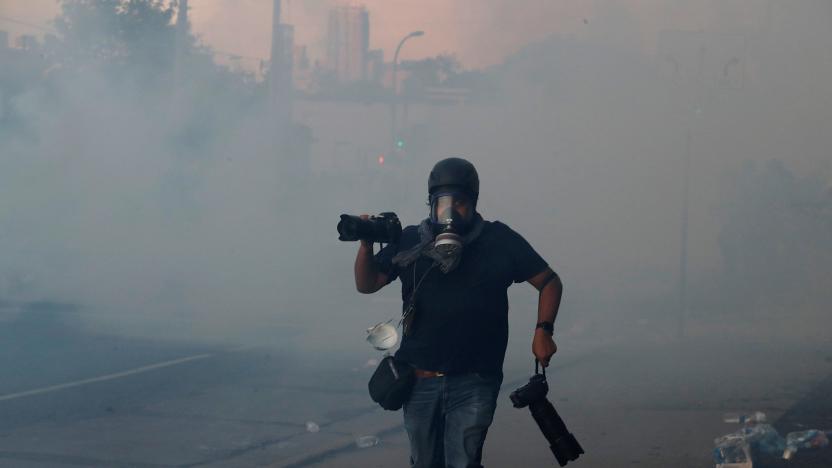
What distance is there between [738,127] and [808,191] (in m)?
2.72

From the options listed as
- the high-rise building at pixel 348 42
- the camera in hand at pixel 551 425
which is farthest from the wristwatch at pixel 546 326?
the high-rise building at pixel 348 42

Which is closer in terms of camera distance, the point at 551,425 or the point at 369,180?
the point at 551,425

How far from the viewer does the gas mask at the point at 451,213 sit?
12.7 feet

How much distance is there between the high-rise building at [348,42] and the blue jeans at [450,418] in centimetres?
1636

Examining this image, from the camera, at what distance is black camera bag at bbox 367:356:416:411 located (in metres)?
3.85

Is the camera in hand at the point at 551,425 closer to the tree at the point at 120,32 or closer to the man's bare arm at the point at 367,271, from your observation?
the man's bare arm at the point at 367,271

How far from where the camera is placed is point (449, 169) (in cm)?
396

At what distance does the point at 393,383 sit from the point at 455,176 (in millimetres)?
765

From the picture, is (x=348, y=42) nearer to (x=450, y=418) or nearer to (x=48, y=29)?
(x=48, y=29)

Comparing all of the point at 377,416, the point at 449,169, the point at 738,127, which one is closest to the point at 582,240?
the point at 738,127

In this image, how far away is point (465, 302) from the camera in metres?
3.89

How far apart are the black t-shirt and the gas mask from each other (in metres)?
0.08

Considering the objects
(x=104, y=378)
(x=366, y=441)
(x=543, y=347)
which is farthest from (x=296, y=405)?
(x=543, y=347)

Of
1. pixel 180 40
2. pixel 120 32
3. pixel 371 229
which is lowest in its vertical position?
pixel 371 229
